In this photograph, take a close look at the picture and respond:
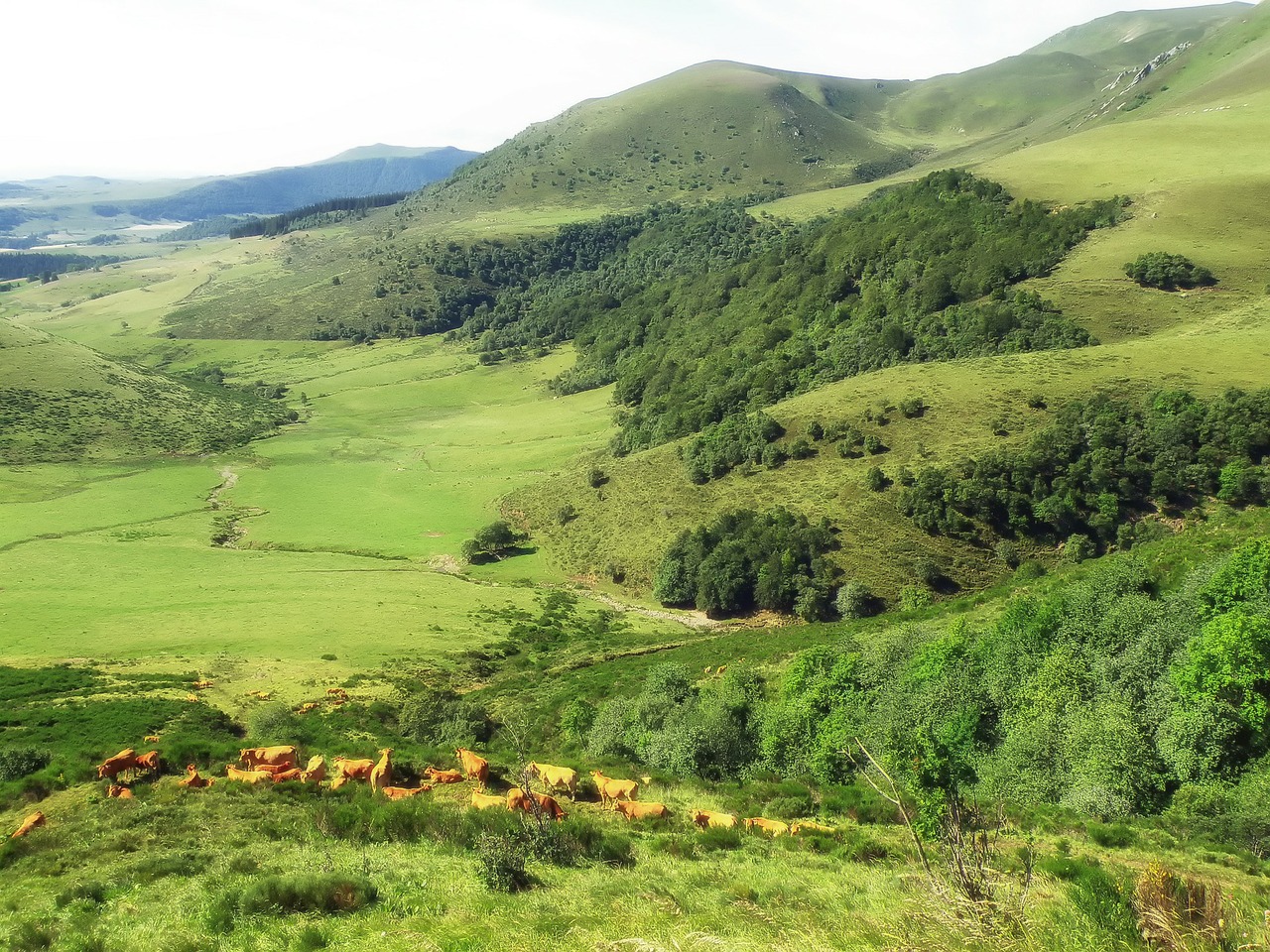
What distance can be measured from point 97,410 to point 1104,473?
156066 mm

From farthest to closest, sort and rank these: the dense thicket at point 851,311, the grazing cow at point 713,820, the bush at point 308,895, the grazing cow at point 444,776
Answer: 1. the dense thicket at point 851,311
2. the grazing cow at point 444,776
3. the grazing cow at point 713,820
4. the bush at point 308,895

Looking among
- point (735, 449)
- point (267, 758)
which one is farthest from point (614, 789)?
point (735, 449)

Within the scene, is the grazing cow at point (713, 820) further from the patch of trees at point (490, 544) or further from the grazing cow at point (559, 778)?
the patch of trees at point (490, 544)

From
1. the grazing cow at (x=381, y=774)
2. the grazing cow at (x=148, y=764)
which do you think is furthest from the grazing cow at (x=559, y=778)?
the grazing cow at (x=148, y=764)

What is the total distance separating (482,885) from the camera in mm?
14086

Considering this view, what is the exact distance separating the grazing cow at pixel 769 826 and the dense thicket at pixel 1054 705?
422 centimetres

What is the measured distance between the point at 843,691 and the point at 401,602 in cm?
4552

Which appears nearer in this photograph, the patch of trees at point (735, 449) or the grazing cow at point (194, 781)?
the grazing cow at point (194, 781)

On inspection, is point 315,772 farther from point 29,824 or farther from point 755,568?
point 755,568

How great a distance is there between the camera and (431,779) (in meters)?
23.8

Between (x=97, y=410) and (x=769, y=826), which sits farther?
(x=97, y=410)

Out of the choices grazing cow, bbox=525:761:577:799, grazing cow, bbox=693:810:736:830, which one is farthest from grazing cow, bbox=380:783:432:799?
grazing cow, bbox=693:810:736:830

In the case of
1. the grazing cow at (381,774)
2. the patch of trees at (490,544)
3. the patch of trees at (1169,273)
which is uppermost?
the patch of trees at (1169,273)

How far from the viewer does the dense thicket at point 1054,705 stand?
21.4m
